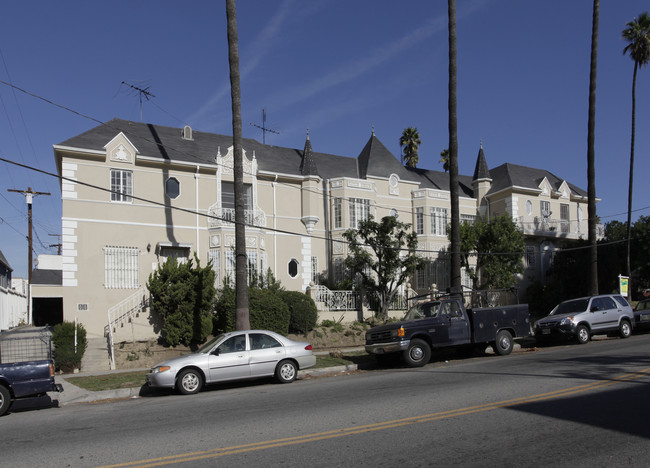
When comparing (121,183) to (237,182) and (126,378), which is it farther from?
(126,378)

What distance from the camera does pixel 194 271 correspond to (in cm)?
2033

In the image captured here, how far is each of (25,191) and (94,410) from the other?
3076 centimetres

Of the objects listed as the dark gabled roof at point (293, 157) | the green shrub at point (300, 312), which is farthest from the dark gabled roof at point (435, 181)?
the green shrub at point (300, 312)

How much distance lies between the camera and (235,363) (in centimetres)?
1298

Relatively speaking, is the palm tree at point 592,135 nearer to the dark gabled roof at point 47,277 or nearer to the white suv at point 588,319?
the white suv at point 588,319

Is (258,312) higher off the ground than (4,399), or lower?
higher

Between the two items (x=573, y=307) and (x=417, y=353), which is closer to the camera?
(x=417, y=353)

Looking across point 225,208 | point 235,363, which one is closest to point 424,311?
point 235,363

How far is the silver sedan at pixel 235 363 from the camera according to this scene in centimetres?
1245

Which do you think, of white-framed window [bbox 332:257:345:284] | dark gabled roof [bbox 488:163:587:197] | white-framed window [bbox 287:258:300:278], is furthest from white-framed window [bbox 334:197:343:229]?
dark gabled roof [bbox 488:163:587:197]

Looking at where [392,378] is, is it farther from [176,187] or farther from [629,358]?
[176,187]

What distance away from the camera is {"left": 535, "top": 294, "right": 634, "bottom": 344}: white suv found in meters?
18.8

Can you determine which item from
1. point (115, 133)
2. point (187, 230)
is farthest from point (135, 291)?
point (115, 133)

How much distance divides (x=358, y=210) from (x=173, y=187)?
964cm
